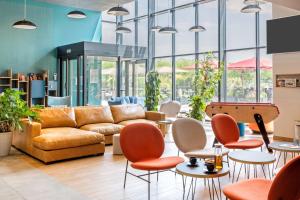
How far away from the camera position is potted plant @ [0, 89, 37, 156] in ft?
18.7

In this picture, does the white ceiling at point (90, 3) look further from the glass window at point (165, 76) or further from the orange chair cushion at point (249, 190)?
the orange chair cushion at point (249, 190)

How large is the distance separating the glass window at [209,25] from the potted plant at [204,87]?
112cm

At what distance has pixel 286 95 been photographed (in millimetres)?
7551

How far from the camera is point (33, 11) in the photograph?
11602mm

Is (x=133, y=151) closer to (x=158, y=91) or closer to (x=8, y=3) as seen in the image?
(x=158, y=91)

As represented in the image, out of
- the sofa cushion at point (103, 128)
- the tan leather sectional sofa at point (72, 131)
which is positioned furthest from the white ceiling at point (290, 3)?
the sofa cushion at point (103, 128)

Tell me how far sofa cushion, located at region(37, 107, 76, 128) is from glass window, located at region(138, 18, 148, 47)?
7.00m

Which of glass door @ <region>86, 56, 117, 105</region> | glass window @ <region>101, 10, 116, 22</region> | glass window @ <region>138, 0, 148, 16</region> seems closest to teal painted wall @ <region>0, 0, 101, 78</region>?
glass window @ <region>101, 10, 116, 22</region>

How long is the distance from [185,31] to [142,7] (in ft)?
9.40

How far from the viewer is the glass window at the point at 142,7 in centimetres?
1284

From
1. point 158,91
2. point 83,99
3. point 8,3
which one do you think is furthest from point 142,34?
point 8,3

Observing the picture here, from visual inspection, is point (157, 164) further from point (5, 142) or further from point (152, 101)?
point (152, 101)

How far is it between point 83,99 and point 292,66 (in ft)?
23.3

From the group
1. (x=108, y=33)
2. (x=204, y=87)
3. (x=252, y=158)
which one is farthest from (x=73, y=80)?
(x=252, y=158)
